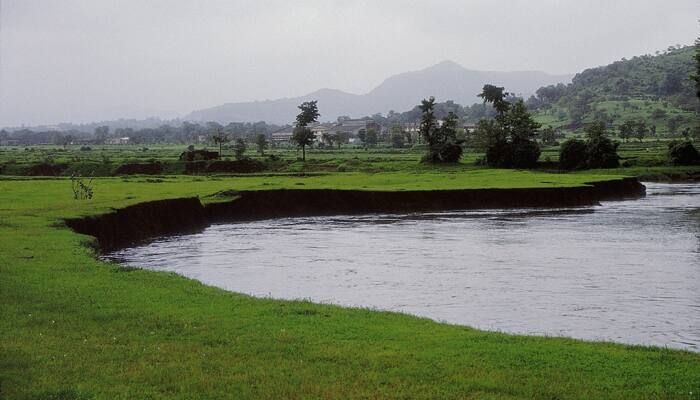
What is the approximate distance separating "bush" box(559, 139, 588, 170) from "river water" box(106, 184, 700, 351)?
172 feet

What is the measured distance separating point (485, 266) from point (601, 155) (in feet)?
272

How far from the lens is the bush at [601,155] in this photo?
110938 mm

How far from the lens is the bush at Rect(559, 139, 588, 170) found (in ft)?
369

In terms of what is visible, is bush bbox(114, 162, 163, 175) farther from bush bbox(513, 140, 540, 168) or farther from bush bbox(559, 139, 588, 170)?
bush bbox(559, 139, 588, 170)

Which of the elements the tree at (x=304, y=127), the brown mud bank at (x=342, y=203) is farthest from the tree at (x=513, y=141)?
the brown mud bank at (x=342, y=203)

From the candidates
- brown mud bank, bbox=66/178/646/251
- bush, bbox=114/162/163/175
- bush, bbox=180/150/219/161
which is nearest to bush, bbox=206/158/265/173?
bush, bbox=180/150/219/161

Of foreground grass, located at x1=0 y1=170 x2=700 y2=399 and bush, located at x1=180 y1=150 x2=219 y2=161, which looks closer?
foreground grass, located at x1=0 y1=170 x2=700 y2=399

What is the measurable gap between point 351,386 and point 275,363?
2.18 meters

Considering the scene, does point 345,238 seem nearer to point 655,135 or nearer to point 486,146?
point 486,146

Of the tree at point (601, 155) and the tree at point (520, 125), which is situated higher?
the tree at point (520, 125)

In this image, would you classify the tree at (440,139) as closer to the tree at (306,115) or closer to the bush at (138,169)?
the tree at (306,115)

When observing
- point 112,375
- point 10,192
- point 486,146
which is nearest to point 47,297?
point 112,375

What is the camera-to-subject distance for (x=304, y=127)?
139 m

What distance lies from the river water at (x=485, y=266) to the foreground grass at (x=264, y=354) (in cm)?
587
